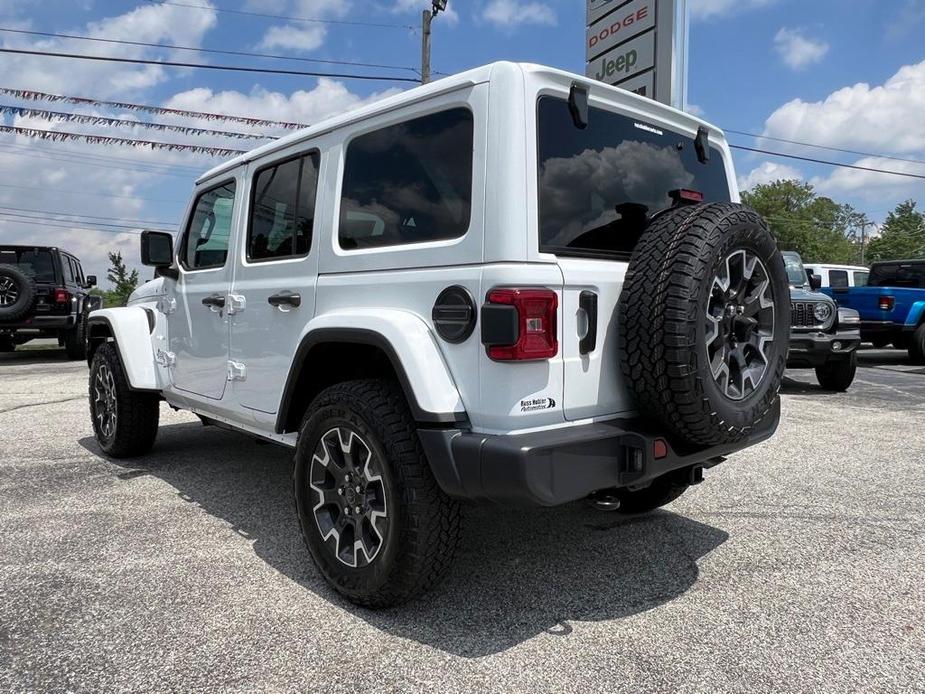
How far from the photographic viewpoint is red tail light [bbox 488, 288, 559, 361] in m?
2.24

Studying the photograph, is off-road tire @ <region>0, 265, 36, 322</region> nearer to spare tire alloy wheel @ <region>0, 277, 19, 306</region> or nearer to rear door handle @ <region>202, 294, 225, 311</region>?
spare tire alloy wheel @ <region>0, 277, 19, 306</region>

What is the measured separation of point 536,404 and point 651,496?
5.34 ft

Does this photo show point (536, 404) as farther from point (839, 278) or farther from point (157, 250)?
point (839, 278)

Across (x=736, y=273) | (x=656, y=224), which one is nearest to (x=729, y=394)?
(x=736, y=273)

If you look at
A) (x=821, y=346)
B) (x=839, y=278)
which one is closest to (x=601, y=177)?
(x=821, y=346)

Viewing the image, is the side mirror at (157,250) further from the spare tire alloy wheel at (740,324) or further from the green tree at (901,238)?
the green tree at (901,238)

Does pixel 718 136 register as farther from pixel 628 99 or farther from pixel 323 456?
pixel 323 456

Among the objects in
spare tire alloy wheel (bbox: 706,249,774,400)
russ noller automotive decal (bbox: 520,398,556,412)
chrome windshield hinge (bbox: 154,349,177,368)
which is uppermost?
spare tire alloy wheel (bbox: 706,249,774,400)

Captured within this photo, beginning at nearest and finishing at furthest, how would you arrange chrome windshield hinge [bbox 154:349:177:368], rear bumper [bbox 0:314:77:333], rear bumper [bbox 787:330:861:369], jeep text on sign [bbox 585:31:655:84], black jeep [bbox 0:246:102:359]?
1. chrome windshield hinge [bbox 154:349:177:368]
2. rear bumper [bbox 787:330:861:369]
3. jeep text on sign [bbox 585:31:655:84]
4. black jeep [bbox 0:246:102:359]
5. rear bumper [bbox 0:314:77:333]

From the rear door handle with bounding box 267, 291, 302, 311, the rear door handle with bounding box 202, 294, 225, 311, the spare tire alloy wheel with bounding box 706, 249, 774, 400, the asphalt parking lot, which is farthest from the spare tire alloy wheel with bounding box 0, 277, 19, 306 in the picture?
the spare tire alloy wheel with bounding box 706, 249, 774, 400

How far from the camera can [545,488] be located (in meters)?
2.19

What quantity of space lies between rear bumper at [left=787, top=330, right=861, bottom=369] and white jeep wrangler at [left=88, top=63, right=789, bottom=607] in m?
6.17

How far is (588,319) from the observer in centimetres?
244

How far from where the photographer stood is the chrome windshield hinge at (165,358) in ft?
14.3
